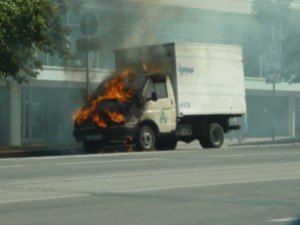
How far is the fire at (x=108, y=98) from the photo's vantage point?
94.9 feet

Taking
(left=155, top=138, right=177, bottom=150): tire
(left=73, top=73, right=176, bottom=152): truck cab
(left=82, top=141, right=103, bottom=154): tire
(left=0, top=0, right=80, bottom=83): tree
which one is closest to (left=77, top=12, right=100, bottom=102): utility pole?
(left=0, top=0, right=80, bottom=83): tree

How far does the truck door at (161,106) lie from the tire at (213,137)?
1819 millimetres

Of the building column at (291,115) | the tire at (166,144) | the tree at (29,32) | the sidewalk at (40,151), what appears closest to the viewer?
the tree at (29,32)

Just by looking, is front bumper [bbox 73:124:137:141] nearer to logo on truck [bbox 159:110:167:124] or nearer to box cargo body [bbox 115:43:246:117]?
logo on truck [bbox 159:110:167:124]

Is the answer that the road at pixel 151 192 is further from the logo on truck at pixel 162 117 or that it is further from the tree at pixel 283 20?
the tree at pixel 283 20

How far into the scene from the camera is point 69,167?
2069 centimetres

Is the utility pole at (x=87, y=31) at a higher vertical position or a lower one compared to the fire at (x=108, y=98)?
higher

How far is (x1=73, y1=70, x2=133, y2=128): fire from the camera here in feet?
94.9

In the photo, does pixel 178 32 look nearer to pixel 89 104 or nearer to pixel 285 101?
pixel 89 104

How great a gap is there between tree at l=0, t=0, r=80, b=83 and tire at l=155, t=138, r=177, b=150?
413 centimetres

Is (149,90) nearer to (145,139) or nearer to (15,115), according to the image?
(145,139)

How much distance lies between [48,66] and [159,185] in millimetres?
22363

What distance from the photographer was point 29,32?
1035 inches

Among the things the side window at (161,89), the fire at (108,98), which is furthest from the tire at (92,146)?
the side window at (161,89)
